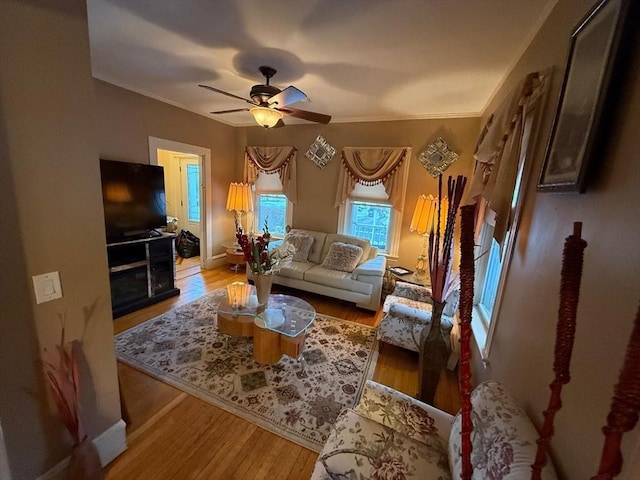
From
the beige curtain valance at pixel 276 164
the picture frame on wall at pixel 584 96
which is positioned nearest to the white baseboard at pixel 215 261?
the beige curtain valance at pixel 276 164

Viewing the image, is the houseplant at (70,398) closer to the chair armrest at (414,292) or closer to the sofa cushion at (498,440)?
the sofa cushion at (498,440)

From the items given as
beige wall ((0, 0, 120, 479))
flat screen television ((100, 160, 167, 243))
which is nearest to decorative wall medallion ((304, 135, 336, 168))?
flat screen television ((100, 160, 167, 243))

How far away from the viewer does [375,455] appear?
109cm

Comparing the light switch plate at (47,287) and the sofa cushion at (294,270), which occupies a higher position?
the light switch plate at (47,287)

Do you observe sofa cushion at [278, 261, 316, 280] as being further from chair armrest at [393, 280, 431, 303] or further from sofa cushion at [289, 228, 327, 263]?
chair armrest at [393, 280, 431, 303]

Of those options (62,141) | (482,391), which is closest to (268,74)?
(62,141)

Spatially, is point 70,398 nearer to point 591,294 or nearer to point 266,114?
point 591,294

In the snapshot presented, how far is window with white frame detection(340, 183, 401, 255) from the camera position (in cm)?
397

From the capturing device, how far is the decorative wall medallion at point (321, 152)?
4.14m

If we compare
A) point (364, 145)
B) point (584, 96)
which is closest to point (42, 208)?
point (584, 96)

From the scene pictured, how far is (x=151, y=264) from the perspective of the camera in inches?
130

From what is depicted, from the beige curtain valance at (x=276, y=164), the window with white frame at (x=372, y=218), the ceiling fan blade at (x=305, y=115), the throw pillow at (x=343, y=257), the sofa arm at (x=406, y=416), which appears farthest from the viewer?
the beige curtain valance at (x=276, y=164)

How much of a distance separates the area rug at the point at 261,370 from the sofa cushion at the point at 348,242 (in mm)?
1164

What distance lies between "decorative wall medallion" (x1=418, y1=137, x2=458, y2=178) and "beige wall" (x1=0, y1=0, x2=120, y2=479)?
11.5 ft
